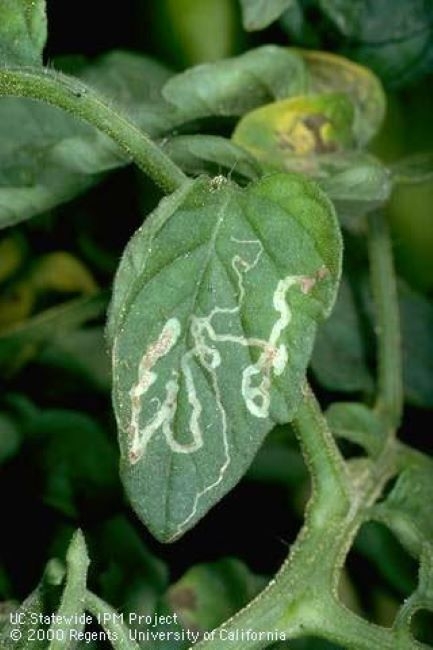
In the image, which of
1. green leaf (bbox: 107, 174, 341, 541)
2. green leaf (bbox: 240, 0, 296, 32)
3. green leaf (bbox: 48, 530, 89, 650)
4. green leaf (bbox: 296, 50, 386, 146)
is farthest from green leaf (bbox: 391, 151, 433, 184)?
green leaf (bbox: 48, 530, 89, 650)

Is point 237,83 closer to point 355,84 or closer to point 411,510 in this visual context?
point 355,84

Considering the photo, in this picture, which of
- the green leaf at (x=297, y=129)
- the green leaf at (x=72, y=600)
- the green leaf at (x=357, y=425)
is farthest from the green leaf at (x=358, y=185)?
the green leaf at (x=72, y=600)

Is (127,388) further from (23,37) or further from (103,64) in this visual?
(103,64)

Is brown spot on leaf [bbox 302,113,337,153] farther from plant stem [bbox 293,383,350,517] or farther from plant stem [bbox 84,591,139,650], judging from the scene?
plant stem [bbox 84,591,139,650]

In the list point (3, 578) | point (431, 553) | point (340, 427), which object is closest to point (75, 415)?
point (3, 578)

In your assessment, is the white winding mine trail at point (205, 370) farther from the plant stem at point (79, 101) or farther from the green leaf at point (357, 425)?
the green leaf at point (357, 425)

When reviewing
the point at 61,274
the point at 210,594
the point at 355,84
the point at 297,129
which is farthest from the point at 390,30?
the point at 210,594
